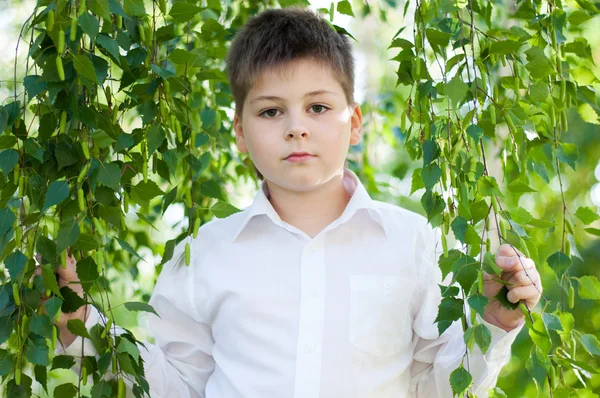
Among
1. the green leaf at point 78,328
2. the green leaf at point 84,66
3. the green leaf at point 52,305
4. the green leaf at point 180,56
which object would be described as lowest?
the green leaf at point 78,328

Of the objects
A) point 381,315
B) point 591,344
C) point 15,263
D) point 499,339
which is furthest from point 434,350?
point 15,263

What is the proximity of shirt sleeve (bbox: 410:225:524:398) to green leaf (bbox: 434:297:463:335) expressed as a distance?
0.71 feet

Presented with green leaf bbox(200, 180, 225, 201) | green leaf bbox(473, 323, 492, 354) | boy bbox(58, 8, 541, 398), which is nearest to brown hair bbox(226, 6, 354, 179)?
boy bbox(58, 8, 541, 398)

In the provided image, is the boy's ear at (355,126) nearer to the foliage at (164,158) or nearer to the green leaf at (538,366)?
the foliage at (164,158)

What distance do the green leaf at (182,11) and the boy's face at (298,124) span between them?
0.76 feet

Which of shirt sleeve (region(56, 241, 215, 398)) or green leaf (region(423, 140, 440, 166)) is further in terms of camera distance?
shirt sleeve (region(56, 241, 215, 398))

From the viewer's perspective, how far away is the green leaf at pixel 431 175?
1041 millimetres

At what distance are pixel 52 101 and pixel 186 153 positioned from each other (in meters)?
0.26

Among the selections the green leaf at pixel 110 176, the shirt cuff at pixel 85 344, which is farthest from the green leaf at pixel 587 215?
the shirt cuff at pixel 85 344

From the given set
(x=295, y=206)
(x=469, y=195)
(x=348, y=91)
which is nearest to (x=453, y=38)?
(x=469, y=195)

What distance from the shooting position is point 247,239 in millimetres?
1456

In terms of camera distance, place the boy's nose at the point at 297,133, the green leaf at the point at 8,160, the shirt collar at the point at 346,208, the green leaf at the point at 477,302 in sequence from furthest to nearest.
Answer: the shirt collar at the point at 346,208
the boy's nose at the point at 297,133
the green leaf at the point at 8,160
the green leaf at the point at 477,302

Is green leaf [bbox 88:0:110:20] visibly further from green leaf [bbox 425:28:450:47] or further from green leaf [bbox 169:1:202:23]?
green leaf [bbox 425:28:450:47]

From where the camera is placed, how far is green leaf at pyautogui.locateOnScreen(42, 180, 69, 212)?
3.33 ft
